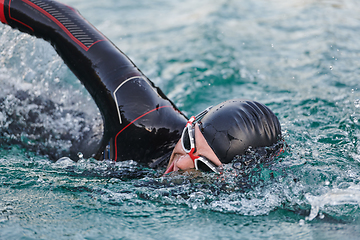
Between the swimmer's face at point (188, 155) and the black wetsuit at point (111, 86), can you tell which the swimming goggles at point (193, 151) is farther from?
the black wetsuit at point (111, 86)

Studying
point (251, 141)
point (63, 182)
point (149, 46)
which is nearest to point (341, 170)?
point (251, 141)

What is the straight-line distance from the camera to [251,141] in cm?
281

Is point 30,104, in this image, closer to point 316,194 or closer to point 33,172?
point 33,172

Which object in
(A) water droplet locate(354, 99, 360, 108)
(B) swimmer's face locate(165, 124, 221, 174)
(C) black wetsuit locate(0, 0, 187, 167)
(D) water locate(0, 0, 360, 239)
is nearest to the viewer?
(D) water locate(0, 0, 360, 239)

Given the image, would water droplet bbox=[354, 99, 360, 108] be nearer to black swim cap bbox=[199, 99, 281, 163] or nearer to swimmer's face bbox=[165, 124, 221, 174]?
black swim cap bbox=[199, 99, 281, 163]

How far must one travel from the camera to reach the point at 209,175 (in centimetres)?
294

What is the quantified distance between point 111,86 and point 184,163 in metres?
1.02

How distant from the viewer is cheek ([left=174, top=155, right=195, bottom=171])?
2951 millimetres

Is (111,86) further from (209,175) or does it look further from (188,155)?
(209,175)

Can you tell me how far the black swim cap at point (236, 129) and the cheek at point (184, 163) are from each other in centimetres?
25

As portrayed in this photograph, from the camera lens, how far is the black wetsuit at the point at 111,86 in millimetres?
3236

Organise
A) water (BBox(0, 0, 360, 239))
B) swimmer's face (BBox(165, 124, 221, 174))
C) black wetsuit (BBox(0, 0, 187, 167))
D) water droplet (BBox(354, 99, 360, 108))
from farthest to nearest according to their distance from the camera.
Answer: water droplet (BBox(354, 99, 360, 108)) < black wetsuit (BBox(0, 0, 187, 167)) < swimmer's face (BBox(165, 124, 221, 174)) < water (BBox(0, 0, 360, 239))

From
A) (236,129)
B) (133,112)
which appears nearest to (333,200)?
(236,129)

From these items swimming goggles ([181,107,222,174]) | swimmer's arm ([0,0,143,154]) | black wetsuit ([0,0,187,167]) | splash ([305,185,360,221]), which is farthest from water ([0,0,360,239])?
swimmer's arm ([0,0,143,154])
